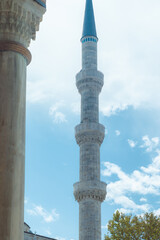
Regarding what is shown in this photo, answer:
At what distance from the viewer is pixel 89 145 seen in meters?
49.5

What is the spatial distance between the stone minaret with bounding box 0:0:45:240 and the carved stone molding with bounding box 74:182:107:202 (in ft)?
126

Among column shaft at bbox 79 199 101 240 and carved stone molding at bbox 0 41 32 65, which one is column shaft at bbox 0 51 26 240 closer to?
carved stone molding at bbox 0 41 32 65

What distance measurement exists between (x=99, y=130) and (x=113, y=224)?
16760mm

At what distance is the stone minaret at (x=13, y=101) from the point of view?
→ 26.6ft

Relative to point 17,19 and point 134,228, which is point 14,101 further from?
point 134,228

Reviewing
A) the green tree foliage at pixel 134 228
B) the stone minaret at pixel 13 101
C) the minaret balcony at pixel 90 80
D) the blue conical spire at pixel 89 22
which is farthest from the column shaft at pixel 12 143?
the blue conical spire at pixel 89 22

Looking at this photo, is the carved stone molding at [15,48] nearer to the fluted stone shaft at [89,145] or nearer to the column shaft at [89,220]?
the fluted stone shaft at [89,145]

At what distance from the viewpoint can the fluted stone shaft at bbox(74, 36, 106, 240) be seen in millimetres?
46750

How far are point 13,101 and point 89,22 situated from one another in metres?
50.6

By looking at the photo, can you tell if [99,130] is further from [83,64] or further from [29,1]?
[29,1]

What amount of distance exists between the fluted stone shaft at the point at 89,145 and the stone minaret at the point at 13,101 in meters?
38.8

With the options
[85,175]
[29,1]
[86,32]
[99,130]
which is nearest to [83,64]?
[86,32]

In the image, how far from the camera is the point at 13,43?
9.34 meters

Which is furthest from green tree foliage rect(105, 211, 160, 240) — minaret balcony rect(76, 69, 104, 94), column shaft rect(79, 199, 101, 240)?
minaret balcony rect(76, 69, 104, 94)
